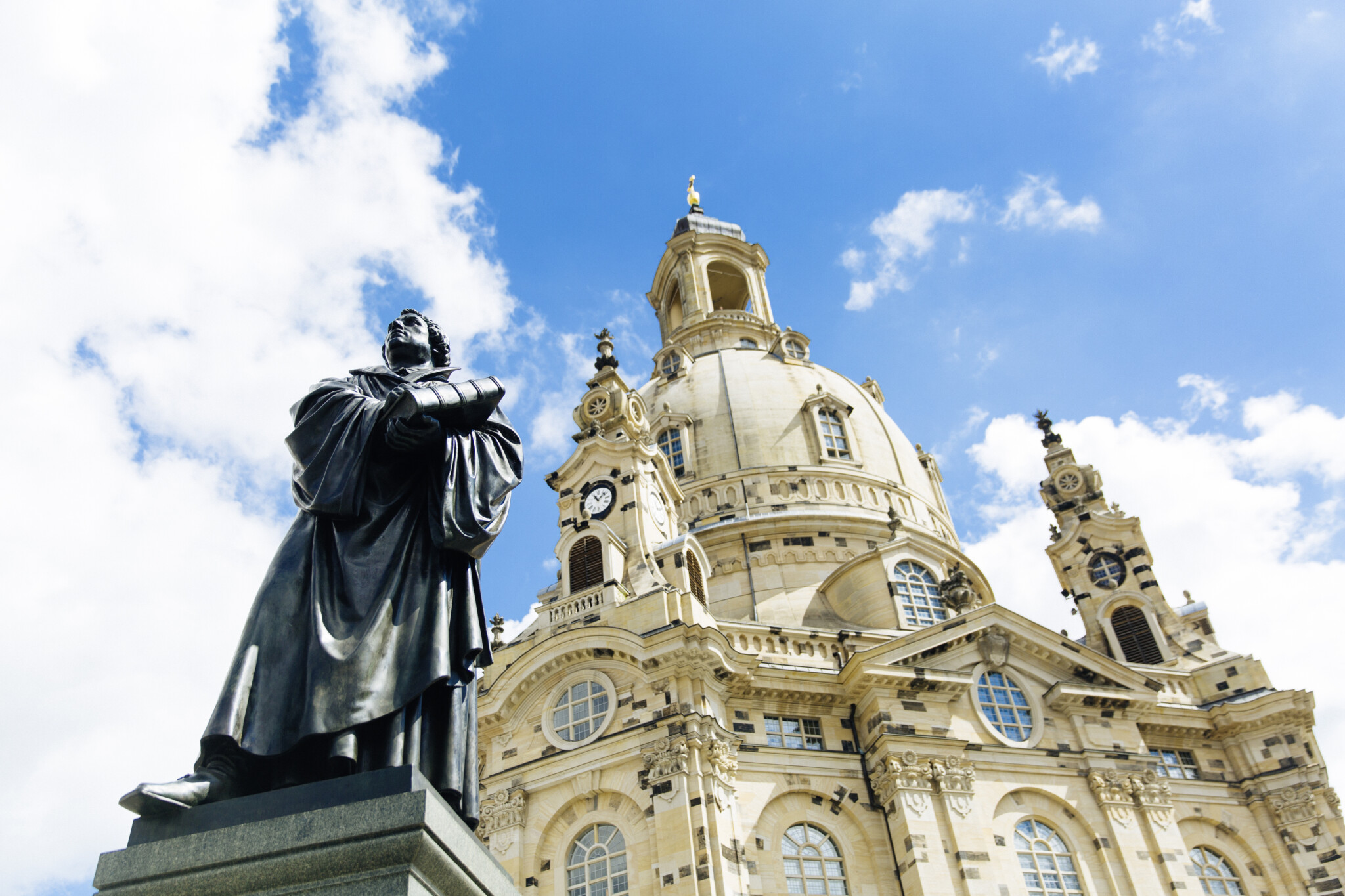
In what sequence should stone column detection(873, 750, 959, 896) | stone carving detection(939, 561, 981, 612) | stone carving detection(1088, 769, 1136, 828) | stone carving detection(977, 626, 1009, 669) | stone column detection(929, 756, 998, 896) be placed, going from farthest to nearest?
stone carving detection(939, 561, 981, 612)
stone carving detection(977, 626, 1009, 669)
stone carving detection(1088, 769, 1136, 828)
stone column detection(929, 756, 998, 896)
stone column detection(873, 750, 959, 896)

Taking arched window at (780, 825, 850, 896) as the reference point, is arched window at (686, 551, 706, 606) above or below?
above

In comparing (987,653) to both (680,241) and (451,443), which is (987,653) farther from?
(680,241)

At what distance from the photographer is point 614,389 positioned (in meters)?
34.6

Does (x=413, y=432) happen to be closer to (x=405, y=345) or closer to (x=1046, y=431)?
(x=405, y=345)

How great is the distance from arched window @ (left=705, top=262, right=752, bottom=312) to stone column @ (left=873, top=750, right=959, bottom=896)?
123ft

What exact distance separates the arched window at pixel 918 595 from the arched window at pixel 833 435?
8.61 meters

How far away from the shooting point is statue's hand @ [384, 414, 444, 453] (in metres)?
5.11

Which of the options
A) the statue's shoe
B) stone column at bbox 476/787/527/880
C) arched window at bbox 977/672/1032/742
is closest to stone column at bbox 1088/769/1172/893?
arched window at bbox 977/672/1032/742

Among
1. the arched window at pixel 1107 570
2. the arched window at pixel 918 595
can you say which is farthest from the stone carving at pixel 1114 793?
the arched window at pixel 1107 570

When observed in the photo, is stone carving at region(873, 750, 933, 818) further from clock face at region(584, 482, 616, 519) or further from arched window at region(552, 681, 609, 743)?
clock face at region(584, 482, 616, 519)

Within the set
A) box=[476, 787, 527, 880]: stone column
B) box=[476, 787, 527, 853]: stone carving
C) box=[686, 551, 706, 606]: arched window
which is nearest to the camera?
box=[476, 787, 527, 880]: stone column

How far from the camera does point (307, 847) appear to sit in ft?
13.2

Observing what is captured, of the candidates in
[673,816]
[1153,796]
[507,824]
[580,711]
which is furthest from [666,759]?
[1153,796]

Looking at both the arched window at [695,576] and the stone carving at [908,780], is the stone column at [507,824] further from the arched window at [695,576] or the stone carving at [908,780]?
the arched window at [695,576]
